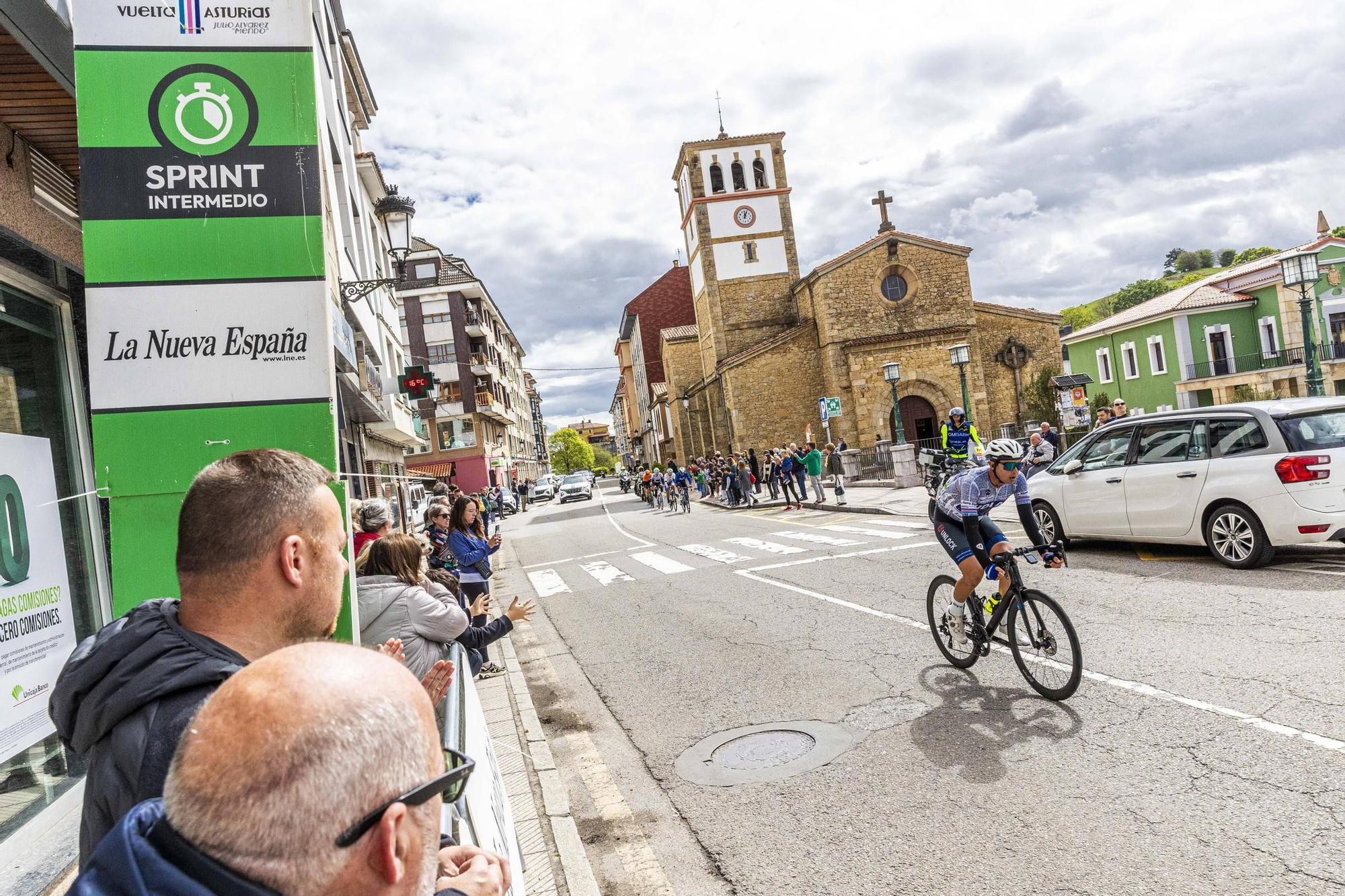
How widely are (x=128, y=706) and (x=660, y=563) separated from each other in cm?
1346

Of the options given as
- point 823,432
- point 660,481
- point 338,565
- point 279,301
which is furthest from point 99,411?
point 823,432

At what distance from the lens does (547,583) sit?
47.0 feet

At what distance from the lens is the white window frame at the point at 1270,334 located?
42.4 meters

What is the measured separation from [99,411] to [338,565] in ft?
5.79

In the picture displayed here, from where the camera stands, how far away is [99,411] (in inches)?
122

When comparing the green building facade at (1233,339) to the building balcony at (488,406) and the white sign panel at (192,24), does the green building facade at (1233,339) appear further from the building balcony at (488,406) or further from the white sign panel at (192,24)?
the white sign panel at (192,24)

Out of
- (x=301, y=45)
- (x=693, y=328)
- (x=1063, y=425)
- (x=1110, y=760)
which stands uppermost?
(x=693, y=328)

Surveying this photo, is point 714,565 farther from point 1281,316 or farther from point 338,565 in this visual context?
point 1281,316

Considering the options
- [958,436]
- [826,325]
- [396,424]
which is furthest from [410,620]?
[826,325]

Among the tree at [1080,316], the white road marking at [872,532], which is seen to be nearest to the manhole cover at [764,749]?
the white road marking at [872,532]

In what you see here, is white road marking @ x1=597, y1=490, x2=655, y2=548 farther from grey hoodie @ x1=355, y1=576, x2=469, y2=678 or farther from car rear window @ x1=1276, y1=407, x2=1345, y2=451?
grey hoodie @ x1=355, y1=576, x2=469, y2=678

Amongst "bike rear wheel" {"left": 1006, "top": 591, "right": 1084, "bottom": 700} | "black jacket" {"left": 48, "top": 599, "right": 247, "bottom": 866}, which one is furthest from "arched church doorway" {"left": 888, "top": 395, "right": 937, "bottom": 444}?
"black jacket" {"left": 48, "top": 599, "right": 247, "bottom": 866}

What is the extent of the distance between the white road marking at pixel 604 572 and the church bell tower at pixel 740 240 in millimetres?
30815

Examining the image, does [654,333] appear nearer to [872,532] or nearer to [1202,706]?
[872,532]
